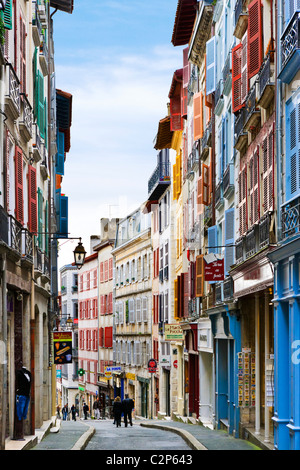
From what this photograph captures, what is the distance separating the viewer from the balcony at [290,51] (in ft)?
48.8

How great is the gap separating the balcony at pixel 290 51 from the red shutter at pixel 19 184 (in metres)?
7.04

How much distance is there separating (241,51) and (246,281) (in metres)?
5.72

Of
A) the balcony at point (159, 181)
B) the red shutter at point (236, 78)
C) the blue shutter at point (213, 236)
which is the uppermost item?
the balcony at point (159, 181)

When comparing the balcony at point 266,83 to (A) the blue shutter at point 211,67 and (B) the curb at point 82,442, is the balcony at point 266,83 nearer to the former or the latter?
(B) the curb at point 82,442

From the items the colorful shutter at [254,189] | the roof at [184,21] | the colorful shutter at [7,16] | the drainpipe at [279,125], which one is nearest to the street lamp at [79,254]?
the colorful shutter at [254,189]

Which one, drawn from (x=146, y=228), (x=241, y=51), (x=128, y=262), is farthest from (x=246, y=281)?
(x=128, y=262)

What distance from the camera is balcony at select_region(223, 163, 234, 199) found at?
24922 mm

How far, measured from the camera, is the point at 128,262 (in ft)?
214

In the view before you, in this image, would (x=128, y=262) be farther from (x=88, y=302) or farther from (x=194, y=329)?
(x=194, y=329)

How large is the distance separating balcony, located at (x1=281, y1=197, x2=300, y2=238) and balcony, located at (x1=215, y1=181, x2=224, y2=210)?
1096cm

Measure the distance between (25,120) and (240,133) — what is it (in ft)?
17.2

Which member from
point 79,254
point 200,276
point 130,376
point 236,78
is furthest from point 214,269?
point 130,376

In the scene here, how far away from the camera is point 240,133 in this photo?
864 inches

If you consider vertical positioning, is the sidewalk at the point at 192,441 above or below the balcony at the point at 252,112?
below
